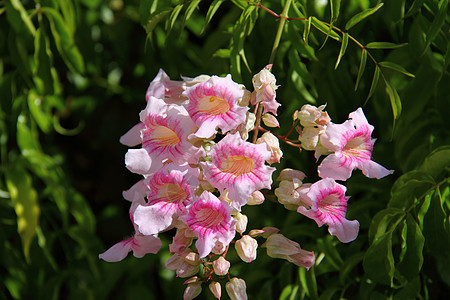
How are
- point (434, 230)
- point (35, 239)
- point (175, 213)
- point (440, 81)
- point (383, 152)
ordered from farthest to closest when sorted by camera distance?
point (35, 239), point (383, 152), point (440, 81), point (434, 230), point (175, 213)

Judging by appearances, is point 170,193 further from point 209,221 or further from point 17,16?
point 17,16

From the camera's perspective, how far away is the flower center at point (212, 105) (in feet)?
2.38

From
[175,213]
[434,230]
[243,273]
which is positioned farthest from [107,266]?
[434,230]

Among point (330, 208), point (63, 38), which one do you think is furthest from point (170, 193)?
point (63, 38)

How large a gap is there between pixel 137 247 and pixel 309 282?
378mm

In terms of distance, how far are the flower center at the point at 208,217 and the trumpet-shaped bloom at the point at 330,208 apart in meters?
0.12

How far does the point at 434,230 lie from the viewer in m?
0.87

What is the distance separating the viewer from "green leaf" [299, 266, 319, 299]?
3.23 ft

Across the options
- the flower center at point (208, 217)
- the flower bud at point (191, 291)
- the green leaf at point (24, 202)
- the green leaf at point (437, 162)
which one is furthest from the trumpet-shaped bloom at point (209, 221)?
the green leaf at point (24, 202)

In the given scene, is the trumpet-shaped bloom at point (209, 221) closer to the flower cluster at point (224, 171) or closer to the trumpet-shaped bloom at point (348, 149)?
the flower cluster at point (224, 171)

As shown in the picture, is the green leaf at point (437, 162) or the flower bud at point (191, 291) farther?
the green leaf at point (437, 162)

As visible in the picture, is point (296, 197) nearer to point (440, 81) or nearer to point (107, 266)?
point (440, 81)

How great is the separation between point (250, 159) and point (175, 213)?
124 millimetres

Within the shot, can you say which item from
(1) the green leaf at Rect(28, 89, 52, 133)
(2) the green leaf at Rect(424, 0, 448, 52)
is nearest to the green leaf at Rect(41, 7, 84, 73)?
(1) the green leaf at Rect(28, 89, 52, 133)
